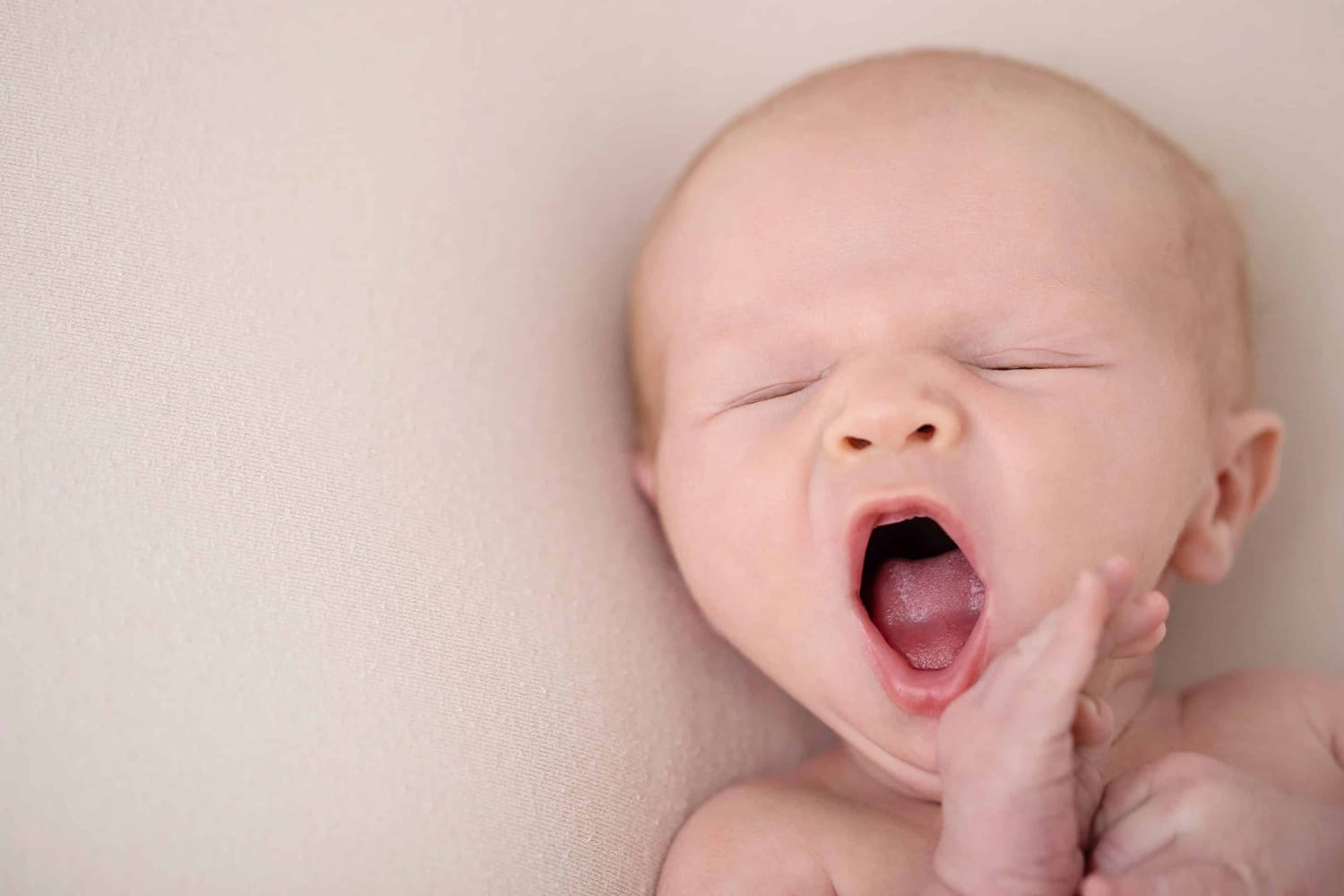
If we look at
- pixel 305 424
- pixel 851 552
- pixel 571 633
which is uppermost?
pixel 305 424

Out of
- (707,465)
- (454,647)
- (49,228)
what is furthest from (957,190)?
(49,228)

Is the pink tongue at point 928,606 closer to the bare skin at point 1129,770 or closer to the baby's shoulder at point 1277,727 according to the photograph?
the bare skin at point 1129,770

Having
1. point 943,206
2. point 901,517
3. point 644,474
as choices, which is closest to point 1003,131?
point 943,206

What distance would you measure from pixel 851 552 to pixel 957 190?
0.38m

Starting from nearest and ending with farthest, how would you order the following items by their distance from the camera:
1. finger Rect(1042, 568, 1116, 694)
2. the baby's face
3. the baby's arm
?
finger Rect(1042, 568, 1116, 694) → the baby's arm → the baby's face

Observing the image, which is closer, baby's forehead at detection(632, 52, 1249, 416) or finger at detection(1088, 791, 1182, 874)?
finger at detection(1088, 791, 1182, 874)

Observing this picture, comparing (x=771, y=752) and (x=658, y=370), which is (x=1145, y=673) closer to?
(x=771, y=752)

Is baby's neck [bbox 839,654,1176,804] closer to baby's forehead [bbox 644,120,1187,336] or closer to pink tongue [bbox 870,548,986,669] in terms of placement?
pink tongue [bbox 870,548,986,669]

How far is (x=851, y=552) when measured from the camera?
3.57ft

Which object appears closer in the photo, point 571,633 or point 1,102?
point 1,102

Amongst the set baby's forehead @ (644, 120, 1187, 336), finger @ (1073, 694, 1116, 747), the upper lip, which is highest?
baby's forehead @ (644, 120, 1187, 336)

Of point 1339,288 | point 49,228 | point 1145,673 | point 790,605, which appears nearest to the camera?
point 49,228

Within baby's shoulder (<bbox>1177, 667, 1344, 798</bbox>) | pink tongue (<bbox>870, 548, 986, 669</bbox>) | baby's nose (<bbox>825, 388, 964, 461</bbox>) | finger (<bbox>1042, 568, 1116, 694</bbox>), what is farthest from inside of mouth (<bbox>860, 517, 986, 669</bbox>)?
baby's shoulder (<bbox>1177, 667, 1344, 798</bbox>)

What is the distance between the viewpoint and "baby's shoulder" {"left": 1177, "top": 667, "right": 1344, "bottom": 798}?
1218mm
